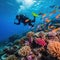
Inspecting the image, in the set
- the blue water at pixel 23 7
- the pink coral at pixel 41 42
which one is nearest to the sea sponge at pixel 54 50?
the pink coral at pixel 41 42

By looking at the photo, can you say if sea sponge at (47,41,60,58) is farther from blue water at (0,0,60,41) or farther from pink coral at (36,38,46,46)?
blue water at (0,0,60,41)

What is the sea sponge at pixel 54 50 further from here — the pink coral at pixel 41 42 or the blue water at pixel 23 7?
the blue water at pixel 23 7

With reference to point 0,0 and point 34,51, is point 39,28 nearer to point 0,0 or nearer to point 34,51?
point 34,51

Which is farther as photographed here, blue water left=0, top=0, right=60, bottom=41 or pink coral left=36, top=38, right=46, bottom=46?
blue water left=0, top=0, right=60, bottom=41

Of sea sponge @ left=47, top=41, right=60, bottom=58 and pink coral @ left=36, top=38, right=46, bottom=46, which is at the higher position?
pink coral @ left=36, top=38, right=46, bottom=46

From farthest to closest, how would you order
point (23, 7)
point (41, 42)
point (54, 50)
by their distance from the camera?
point (23, 7), point (41, 42), point (54, 50)

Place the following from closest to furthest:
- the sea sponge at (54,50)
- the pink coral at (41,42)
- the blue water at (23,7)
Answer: the sea sponge at (54,50), the pink coral at (41,42), the blue water at (23,7)

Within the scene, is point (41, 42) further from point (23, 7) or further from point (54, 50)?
point (23, 7)

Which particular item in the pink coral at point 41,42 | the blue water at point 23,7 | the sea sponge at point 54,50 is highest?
the blue water at point 23,7

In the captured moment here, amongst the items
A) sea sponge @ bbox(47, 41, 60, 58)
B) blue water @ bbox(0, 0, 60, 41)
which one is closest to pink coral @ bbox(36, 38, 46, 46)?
sea sponge @ bbox(47, 41, 60, 58)

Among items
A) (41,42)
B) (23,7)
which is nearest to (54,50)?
(41,42)

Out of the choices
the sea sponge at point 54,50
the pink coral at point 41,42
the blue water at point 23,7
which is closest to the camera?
the sea sponge at point 54,50

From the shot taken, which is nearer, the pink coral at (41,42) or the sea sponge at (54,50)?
the sea sponge at (54,50)

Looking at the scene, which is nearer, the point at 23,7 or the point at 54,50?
the point at 54,50
